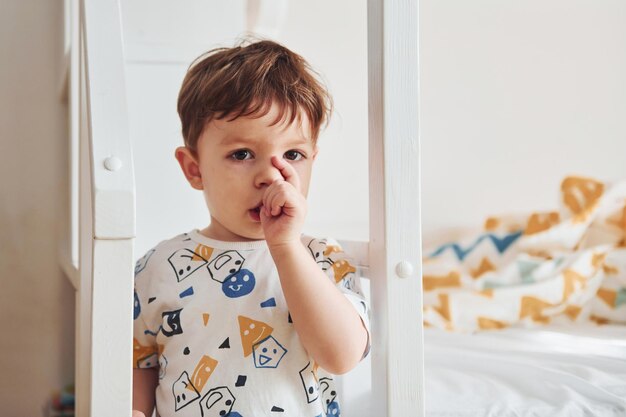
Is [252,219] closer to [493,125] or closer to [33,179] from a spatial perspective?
[33,179]

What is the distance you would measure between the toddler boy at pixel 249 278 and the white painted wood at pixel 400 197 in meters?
0.07

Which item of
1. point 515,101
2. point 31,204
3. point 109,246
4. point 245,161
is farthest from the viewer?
point 515,101

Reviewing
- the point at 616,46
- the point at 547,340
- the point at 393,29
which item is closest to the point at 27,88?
the point at 393,29

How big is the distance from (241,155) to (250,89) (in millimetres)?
69

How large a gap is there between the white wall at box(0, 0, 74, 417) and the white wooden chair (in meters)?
0.60

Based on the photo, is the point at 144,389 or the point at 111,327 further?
the point at 144,389

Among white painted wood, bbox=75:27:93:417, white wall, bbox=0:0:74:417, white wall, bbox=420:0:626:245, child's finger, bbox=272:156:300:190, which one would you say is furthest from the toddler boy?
white wall, bbox=420:0:626:245

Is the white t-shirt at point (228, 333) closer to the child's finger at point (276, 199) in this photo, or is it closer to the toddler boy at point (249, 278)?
the toddler boy at point (249, 278)

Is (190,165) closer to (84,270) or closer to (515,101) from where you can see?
(84,270)

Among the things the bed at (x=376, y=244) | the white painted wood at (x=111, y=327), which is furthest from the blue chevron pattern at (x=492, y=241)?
the white painted wood at (x=111, y=327)

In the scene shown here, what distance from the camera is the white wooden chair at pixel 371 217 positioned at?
0.54 m

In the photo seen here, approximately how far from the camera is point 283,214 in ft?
2.19

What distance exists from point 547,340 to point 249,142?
67 cm

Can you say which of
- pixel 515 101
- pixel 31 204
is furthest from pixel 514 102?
pixel 31 204
